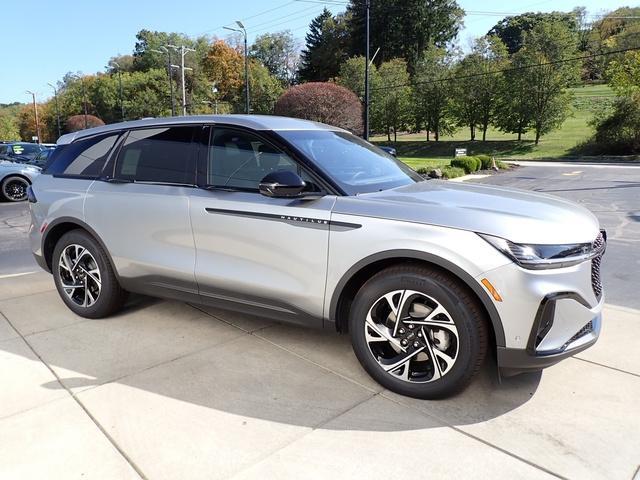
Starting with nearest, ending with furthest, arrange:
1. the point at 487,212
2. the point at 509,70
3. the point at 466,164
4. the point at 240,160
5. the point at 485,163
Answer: the point at 487,212 < the point at 240,160 < the point at 466,164 < the point at 485,163 < the point at 509,70

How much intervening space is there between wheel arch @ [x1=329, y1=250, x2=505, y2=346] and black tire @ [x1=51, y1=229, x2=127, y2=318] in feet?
6.61

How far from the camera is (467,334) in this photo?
→ 271 cm

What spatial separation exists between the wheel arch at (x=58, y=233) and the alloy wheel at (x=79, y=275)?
17cm

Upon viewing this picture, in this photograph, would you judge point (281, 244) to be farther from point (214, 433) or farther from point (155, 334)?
point (155, 334)

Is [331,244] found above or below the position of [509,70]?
below

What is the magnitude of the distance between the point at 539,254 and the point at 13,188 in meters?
14.1

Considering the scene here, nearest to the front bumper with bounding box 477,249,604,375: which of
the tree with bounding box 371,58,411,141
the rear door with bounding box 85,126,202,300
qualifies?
the rear door with bounding box 85,126,202,300

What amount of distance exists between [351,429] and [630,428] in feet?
4.89

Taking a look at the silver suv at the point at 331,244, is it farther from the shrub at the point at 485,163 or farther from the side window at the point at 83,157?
the shrub at the point at 485,163

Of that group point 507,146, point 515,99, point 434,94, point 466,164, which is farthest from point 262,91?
point 466,164

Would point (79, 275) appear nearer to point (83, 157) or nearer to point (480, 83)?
point (83, 157)

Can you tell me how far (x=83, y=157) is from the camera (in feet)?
14.3

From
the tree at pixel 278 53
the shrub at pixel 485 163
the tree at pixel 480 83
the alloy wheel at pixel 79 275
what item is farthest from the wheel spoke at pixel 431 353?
the tree at pixel 278 53

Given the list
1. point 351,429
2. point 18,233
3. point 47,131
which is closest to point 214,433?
point 351,429
